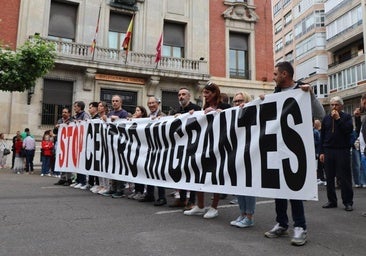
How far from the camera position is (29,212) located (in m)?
5.09

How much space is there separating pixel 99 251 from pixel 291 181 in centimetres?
210

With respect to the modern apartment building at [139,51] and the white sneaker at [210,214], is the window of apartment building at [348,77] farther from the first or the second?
the white sneaker at [210,214]

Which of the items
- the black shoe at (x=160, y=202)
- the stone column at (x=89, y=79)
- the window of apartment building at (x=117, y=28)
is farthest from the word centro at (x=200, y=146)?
the window of apartment building at (x=117, y=28)

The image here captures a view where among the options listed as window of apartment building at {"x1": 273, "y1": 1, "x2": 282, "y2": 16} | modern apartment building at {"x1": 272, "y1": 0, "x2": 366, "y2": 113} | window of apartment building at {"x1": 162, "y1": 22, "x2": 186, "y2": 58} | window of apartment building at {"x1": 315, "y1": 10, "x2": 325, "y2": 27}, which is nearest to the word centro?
window of apartment building at {"x1": 162, "y1": 22, "x2": 186, "y2": 58}

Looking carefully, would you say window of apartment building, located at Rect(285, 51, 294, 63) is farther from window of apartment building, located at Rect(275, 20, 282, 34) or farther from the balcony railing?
the balcony railing

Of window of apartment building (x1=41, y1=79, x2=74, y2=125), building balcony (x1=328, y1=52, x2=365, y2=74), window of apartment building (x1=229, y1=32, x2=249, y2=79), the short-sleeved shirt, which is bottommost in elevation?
the short-sleeved shirt

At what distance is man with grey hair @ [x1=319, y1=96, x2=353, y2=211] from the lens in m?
5.80

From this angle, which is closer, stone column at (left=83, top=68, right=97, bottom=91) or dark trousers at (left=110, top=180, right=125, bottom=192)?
dark trousers at (left=110, top=180, right=125, bottom=192)

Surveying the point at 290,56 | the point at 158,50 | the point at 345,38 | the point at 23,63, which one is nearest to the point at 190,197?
the point at 23,63

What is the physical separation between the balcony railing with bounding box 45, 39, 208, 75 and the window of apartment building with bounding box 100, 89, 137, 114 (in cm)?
163

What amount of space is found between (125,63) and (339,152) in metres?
15.1

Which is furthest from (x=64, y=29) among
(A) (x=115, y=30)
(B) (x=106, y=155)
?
(B) (x=106, y=155)

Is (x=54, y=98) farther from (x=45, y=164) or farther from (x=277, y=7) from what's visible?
(x=277, y=7)

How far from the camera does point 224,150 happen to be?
186 inches
